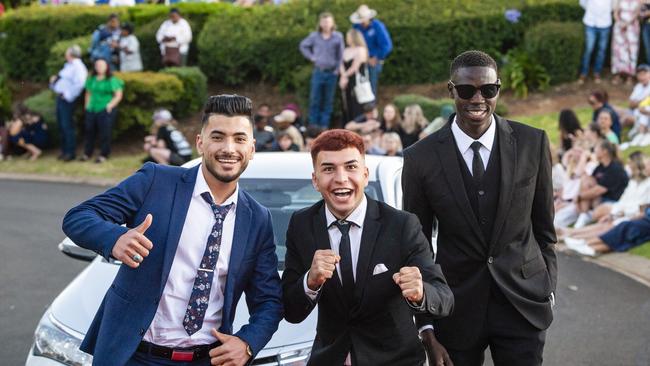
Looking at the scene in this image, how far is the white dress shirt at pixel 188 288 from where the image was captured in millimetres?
4137

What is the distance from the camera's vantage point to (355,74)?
16.9 m

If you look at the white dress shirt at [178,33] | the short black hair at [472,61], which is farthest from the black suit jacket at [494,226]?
the white dress shirt at [178,33]

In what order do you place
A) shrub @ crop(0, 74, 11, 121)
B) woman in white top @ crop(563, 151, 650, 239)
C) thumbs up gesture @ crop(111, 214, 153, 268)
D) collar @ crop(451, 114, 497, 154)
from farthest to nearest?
shrub @ crop(0, 74, 11, 121) → woman in white top @ crop(563, 151, 650, 239) → collar @ crop(451, 114, 497, 154) → thumbs up gesture @ crop(111, 214, 153, 268)

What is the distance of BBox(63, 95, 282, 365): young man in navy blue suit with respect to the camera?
4.11 meters

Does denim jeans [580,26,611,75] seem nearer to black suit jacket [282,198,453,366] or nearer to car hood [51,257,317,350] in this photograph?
car hood [51,257,317,350]

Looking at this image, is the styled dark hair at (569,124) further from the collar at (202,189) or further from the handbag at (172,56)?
the collar at (202,189)

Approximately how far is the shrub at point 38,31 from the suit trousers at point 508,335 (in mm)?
18903

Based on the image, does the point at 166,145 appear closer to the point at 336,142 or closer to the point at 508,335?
the point at 508,335

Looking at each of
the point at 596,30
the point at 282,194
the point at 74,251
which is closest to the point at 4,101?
the point at 596,30

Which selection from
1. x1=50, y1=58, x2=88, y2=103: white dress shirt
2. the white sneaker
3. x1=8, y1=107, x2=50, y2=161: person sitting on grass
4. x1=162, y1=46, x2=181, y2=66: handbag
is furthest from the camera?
x1=162, y1=46, x2=181, y2=66: handbag

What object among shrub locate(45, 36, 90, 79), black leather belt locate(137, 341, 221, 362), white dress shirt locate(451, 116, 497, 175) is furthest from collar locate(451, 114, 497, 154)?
shrub locate(45, 36, 90, 79)

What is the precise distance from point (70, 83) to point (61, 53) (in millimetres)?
2087

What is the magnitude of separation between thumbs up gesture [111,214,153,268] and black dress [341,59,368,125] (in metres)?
13.3

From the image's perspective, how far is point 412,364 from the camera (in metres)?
4.29
